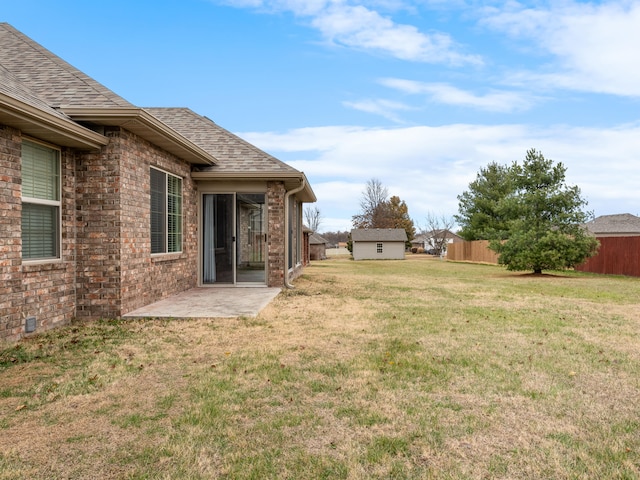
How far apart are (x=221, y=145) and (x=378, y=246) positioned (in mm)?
34761

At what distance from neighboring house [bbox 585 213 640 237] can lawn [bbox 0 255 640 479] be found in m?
41.0

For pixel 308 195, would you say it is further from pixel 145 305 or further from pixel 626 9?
pixel 626 9

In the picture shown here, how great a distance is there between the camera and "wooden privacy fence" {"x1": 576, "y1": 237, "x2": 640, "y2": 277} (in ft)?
58.2

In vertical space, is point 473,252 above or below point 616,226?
below

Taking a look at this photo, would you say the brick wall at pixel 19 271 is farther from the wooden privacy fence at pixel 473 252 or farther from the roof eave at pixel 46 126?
the wooden privacy fence at pixel 473 252

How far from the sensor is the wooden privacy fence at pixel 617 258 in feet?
58.2

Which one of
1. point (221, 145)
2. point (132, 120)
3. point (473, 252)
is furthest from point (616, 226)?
point (132, 120)

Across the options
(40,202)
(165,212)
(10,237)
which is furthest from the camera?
(165,212)

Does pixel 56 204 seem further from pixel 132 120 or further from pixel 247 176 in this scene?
Answer: pixel 247 176

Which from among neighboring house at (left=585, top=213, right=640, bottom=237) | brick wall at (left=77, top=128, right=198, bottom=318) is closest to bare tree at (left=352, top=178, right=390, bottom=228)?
neighboring house at (left=585, top=213, right=640, bottom=237)

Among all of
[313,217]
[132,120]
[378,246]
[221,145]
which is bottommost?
[378,246]

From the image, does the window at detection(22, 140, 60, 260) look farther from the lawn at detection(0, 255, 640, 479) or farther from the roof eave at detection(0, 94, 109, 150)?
the lawn at detection(0, 255, 640, 479)

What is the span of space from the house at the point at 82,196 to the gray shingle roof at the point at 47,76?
0.02 m

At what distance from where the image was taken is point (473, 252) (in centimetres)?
3531
